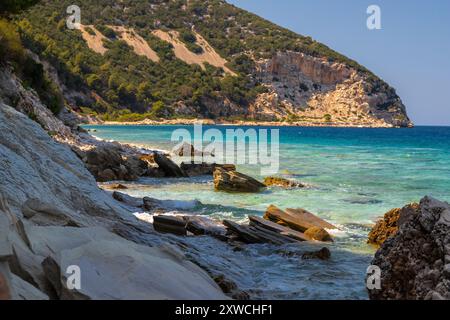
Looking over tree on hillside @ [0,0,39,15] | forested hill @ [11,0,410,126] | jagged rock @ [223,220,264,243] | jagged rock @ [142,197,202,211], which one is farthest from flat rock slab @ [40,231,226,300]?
forested hill @ [11,0,410,126]

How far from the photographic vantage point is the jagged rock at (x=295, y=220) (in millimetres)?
11986

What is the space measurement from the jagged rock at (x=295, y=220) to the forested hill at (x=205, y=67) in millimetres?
96286

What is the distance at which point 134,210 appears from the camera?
504 inches

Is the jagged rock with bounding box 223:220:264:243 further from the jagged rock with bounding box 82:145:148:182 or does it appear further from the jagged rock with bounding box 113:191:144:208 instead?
the jagged rock with bounding box 82:145:148:182

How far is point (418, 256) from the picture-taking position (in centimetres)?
597

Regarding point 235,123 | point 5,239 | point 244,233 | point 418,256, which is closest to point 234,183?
point 244,233

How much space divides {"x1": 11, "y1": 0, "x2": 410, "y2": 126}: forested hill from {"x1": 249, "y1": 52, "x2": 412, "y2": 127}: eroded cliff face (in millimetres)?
284

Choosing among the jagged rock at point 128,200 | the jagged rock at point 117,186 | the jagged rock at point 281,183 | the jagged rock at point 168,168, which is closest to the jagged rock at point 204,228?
the jagged rock at point 128,200

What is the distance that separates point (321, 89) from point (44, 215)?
145 meters

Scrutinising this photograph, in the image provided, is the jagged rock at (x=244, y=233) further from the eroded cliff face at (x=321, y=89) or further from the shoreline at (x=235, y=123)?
the eroded cliff face at (x=321, y=89)

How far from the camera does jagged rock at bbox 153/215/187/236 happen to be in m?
10.2
